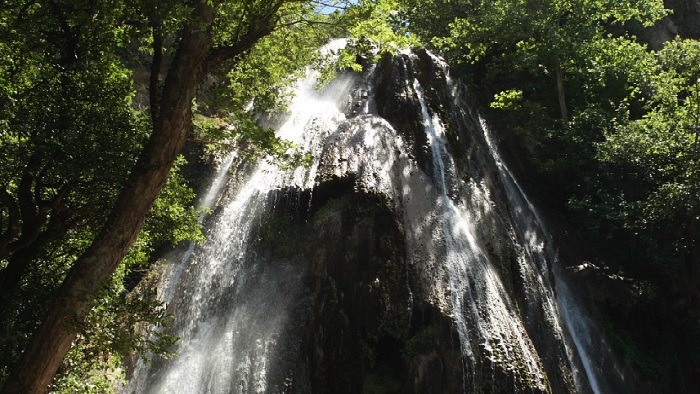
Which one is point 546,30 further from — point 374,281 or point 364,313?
point 364,313

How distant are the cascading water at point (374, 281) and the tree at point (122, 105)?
416 cm

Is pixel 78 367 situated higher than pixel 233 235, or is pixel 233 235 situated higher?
pixel 233 235

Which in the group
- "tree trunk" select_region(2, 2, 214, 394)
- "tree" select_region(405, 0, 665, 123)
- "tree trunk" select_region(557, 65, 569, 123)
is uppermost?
"tree" select_region(405, 0, 665, 123)

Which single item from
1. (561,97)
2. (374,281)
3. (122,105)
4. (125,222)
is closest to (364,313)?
(374,281)

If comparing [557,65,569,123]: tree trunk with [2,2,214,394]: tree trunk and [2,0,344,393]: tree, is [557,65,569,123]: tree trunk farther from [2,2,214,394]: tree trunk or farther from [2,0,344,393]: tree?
[2,2,214,394]: tree trunk

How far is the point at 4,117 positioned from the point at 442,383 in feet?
25.4

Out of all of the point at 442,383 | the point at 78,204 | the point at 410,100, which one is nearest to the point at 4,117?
the point at 78,204

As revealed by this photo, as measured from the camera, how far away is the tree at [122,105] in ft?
16.7

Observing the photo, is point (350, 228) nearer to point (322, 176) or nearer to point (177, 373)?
point (322, 176)

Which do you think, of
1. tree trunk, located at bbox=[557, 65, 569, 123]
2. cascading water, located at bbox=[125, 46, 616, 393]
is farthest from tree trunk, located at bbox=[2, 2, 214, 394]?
tree trunk, located at bbox=[557, 65, 569, 123]

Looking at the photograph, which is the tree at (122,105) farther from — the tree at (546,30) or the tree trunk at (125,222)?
the tree at (546,30)

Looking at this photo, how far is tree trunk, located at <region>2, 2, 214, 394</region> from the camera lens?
5023 mm

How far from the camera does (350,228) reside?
436 inches

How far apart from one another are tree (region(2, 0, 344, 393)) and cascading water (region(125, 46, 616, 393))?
4158 mm
